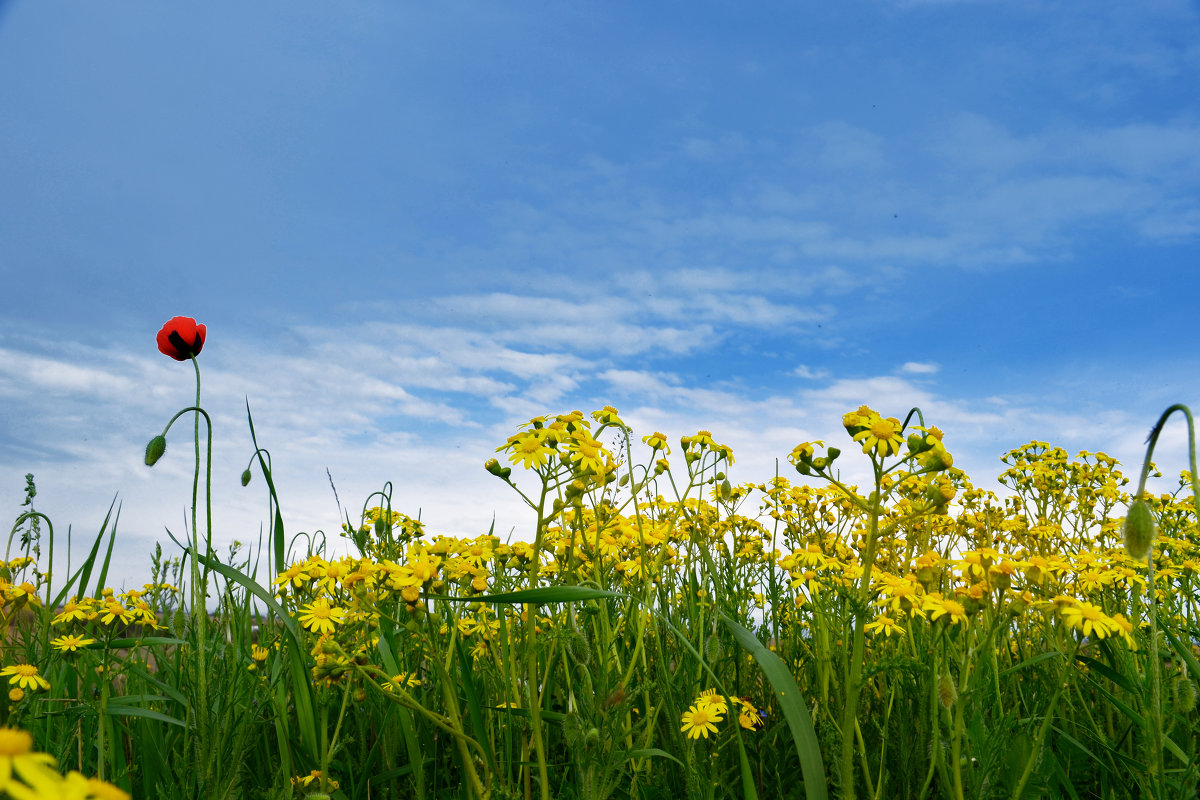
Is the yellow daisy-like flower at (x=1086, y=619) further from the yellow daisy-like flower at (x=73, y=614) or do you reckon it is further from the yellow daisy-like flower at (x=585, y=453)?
the yellow daisy-like flower at (x=73, y=614)

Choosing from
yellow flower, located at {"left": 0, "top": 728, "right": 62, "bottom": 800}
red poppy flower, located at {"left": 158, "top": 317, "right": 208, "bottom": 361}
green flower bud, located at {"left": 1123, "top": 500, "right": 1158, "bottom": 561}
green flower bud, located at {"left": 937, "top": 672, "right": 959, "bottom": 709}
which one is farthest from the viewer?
red poppy flower, located at {"left": 158, "top": 317, "right": 208, "bottom": 361}

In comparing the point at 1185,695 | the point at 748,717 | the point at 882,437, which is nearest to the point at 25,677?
the point at 748,717

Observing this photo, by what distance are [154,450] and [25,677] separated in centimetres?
94

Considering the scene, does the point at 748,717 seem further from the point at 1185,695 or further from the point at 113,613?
Answer: the point at 113,613

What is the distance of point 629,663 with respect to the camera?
324cm

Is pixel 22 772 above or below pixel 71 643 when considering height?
above

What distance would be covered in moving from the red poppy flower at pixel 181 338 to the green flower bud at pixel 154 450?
1.07ft

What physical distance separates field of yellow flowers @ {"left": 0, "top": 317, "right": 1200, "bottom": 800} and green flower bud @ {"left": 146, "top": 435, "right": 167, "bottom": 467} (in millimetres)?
11

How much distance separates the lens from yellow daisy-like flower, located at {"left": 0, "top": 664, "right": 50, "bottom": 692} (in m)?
2.79

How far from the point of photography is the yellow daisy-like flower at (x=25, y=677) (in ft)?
9.17

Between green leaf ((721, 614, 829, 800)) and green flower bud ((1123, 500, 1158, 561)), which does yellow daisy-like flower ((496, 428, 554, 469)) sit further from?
green flower bud ((1123, 500, 1158, 561))

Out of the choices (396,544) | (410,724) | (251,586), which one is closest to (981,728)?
(410,724)

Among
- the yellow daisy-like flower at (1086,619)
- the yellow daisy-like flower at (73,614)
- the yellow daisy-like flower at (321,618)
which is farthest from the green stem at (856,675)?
the yellow daisy-like flower at (73,614)

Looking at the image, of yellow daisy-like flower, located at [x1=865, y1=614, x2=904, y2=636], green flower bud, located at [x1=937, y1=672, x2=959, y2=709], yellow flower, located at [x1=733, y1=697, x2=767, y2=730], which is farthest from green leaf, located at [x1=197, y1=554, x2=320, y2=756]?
yellow daisy-like flower, located at [x1=865, y1=614, x2=904, y2=636]
